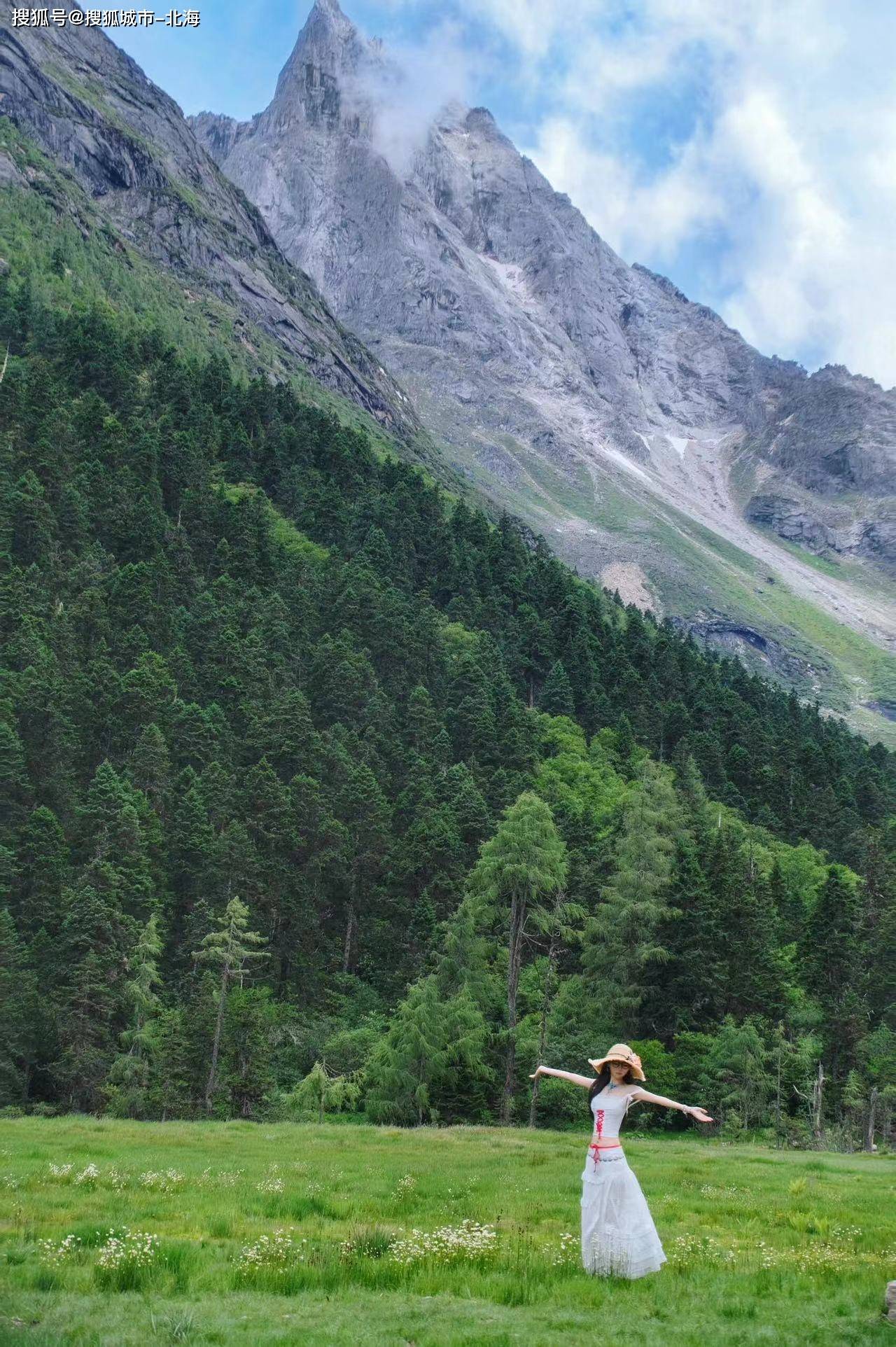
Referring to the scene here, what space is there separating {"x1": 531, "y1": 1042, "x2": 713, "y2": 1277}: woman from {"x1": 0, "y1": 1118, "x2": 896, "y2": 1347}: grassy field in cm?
29

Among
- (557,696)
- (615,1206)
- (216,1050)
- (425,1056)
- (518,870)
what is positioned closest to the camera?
(615,1206)

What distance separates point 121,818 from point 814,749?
8891 centimetres

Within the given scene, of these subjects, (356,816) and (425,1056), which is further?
(356,816)

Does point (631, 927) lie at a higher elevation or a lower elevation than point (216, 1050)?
higher

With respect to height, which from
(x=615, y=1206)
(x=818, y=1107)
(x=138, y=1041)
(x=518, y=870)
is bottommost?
(x=138, y=1041)

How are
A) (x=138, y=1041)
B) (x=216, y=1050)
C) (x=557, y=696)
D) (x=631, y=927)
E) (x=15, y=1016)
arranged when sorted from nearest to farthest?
(x=216, y=1050)
(x=138, y=1041)
(x=15, y=1016)
(x=631, y=927)
(x=557, y=696)

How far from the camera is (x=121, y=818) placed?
69.6 metres

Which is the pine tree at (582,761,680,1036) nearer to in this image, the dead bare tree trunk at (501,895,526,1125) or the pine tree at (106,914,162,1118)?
the dead bare tree trunk at (501,895,526,1125)

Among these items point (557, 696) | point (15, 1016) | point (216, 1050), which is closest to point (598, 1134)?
point (216, 1050)

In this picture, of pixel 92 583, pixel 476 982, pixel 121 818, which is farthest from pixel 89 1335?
pixel 92 583

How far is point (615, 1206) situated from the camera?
12.8 meters

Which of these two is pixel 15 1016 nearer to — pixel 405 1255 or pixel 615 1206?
pixel 405 1255

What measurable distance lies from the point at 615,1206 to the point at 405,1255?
308cm

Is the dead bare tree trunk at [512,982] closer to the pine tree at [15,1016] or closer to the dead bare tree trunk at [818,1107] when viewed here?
the dead bare tree trunk at [818,1107]
